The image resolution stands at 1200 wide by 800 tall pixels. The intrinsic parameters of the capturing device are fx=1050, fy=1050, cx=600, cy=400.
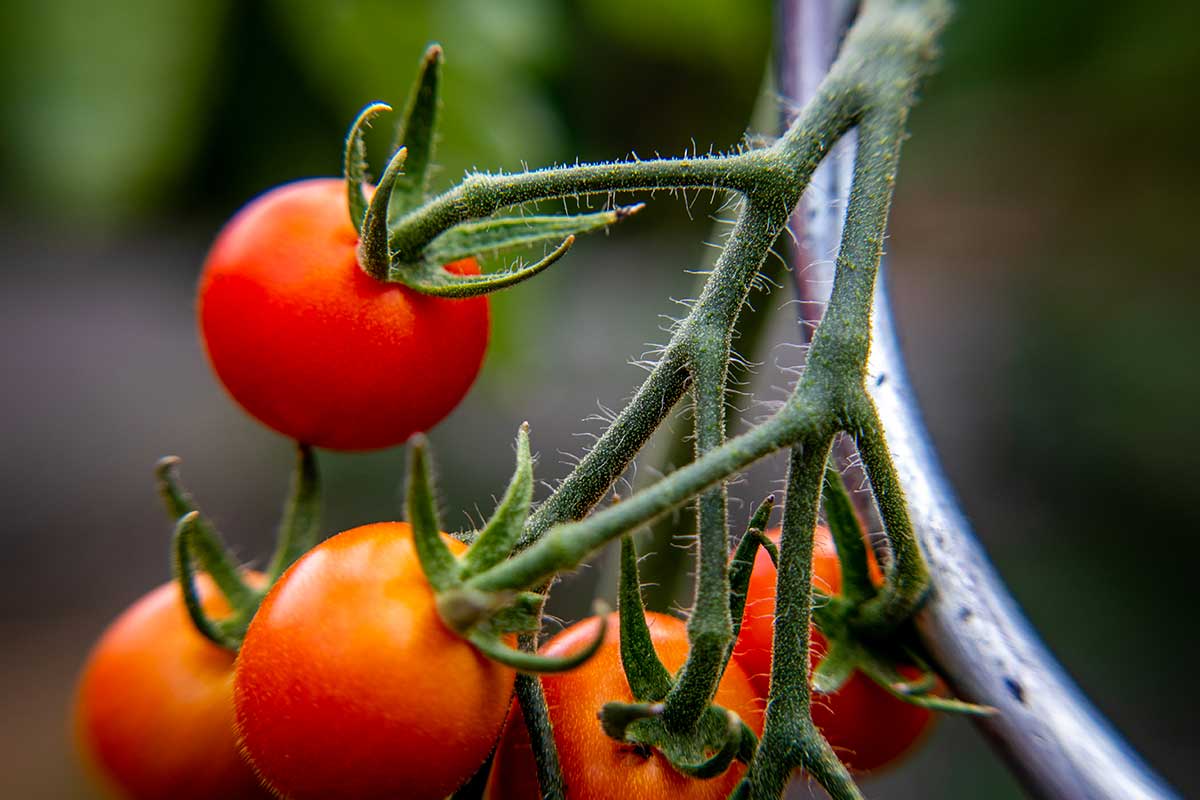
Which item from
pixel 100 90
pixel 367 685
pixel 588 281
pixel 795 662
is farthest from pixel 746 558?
pixel 588 281

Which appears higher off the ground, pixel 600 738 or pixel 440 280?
pixel 440 280

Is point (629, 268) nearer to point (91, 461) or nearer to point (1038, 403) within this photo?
point (1038, 403)

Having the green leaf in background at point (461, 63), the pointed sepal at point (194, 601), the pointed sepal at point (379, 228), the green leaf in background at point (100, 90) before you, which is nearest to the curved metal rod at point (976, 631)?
the pointed sepal at point (379, 228)

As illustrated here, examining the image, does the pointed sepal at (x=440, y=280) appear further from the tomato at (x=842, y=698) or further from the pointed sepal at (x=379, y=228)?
the tomato at (x=842, y=698)

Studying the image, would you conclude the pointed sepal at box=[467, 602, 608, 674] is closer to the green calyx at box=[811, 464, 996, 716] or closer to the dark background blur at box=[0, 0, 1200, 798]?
the green calyx at box=[811, 464, 996, 716]

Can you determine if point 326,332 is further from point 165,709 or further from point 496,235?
point 165,709

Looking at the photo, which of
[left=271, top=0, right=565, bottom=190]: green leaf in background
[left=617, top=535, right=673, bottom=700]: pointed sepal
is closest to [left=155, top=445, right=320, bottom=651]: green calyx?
[left=617, top=535, right=673, bottom=700]: pointed sepal

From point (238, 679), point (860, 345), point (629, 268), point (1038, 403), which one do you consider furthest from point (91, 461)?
point (860, 345)
